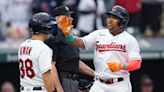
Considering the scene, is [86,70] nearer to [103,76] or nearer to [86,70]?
[86,70]

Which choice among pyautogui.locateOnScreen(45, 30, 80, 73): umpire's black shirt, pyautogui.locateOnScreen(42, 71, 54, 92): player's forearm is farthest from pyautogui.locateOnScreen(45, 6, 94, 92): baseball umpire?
pyautogui.locateOnScreen(42, 71, 54, 92): player's forearm

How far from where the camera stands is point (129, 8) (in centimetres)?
1320

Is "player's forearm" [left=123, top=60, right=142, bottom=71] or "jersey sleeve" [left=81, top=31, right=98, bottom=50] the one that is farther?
"jersey sleeve" [left=81, top=31, right=98, bottom=50]

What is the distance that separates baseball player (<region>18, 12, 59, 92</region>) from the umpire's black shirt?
0.76 metres

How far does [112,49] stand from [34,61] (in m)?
1.39

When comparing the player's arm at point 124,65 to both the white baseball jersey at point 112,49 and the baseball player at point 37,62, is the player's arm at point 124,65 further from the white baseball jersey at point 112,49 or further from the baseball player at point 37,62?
the baseball player at point 37,62

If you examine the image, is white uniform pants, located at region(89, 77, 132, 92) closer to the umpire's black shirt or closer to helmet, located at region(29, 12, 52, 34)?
the umpire's black shirt

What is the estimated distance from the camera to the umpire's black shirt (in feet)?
29.5

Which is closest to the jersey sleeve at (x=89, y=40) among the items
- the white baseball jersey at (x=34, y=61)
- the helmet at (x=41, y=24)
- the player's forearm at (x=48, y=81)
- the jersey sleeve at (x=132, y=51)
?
the jersey sleeve at (x=132, y=51)

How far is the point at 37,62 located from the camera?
7965mm

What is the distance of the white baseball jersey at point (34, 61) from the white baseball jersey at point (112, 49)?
1.22 m

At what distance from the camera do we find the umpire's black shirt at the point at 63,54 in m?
8.98

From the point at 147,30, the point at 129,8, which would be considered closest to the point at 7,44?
the point at 129,8

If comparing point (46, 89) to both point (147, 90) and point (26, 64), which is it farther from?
point (147, 90)
